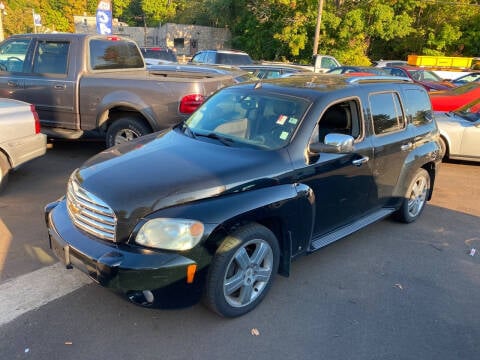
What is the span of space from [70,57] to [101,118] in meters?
1.14

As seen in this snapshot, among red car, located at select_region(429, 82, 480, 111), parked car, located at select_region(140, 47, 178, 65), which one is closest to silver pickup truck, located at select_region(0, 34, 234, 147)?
red car, located at select_region(429, 82, 480, 111)

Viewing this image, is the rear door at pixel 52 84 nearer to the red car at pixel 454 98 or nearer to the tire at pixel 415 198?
the tire at pixel 415 198

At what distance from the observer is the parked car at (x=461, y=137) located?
7934mm

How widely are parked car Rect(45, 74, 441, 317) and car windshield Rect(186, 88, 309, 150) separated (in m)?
0.01

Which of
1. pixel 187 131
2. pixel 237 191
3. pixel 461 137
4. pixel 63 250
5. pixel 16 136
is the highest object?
pixel 187 131

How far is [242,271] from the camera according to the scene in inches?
125

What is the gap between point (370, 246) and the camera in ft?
15.0

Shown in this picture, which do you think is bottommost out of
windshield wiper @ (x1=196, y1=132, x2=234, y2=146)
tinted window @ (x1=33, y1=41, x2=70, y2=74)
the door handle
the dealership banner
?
the door handle

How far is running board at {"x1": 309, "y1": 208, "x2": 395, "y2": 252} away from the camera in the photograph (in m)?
3.79

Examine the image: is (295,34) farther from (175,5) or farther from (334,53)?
(175,5)

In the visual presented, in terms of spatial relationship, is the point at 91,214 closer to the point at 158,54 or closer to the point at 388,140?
the point at 388,140

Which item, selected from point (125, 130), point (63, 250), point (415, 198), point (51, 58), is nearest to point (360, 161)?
point (415, 198)

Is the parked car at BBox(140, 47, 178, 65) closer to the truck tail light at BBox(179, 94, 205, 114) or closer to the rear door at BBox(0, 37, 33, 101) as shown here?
the rear door at BBox(0, 37, 33, 101)

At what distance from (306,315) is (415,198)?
8.79 feet
